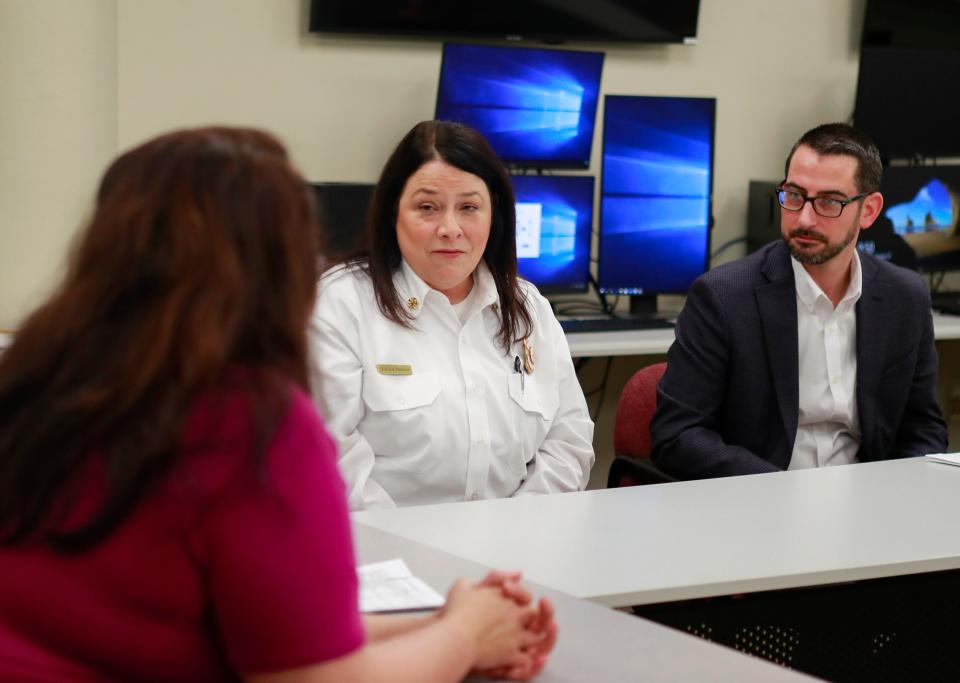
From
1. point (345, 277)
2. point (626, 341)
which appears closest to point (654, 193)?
point (626, 341)

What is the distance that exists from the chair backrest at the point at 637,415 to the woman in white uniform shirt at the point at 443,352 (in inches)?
12.5

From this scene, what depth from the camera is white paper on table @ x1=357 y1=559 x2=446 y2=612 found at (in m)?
1.45

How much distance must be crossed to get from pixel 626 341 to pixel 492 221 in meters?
1.25

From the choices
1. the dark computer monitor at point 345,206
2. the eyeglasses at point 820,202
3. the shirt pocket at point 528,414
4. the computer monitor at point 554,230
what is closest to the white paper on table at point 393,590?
the shirt pocket at point 528,414

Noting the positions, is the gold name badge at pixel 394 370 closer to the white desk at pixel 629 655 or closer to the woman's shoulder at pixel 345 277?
the woman's shoulder at pixel 345 277

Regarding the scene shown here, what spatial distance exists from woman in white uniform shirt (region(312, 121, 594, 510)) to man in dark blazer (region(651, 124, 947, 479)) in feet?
1.14

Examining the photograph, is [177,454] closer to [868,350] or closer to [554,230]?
[868,350]

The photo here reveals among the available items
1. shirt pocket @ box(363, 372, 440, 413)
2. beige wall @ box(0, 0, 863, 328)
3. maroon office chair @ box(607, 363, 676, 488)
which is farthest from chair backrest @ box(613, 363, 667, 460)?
beige wall @ box(0, 0, 863, 328)

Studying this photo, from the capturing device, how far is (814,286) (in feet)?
9.00

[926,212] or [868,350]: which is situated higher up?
[926,212]

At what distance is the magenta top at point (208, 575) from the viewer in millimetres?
943

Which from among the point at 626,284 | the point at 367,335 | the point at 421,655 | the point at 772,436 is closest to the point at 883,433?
the point at 772,436

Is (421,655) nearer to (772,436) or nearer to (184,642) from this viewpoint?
(184,642)

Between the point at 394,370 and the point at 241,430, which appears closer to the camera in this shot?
the point at 241,430
